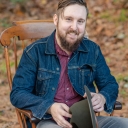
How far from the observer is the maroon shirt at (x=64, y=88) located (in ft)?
9.80

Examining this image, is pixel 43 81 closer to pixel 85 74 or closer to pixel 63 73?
pixel 63 73

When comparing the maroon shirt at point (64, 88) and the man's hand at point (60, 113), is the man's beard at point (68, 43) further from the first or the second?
the man's hand at point (60, 113)

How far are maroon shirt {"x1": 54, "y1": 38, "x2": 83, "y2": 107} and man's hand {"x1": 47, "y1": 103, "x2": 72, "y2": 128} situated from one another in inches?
11.7

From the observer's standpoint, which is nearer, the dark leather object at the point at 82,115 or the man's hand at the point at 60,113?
the dark leather object at the point at 82,115

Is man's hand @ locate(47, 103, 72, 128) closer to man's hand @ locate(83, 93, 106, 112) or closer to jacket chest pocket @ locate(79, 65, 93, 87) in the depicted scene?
man's hand @ locate(83, 93, 106, 112)

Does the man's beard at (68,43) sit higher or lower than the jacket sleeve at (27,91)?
higher

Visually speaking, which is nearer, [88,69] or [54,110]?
[54,110]

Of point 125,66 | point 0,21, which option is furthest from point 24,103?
point 0,21

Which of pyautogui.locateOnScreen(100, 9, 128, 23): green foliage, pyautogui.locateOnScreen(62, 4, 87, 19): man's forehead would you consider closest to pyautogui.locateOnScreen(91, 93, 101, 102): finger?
pyautogui.locateOnScreen(62, 4, 87, 19): man's forehead

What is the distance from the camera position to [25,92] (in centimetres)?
283

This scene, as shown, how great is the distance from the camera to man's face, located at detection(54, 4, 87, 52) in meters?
2.86

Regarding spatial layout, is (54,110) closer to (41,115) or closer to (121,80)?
(41,115)

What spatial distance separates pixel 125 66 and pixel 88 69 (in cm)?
307

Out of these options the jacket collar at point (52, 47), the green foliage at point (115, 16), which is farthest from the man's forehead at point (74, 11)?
the green foliage at point (115, 16)
